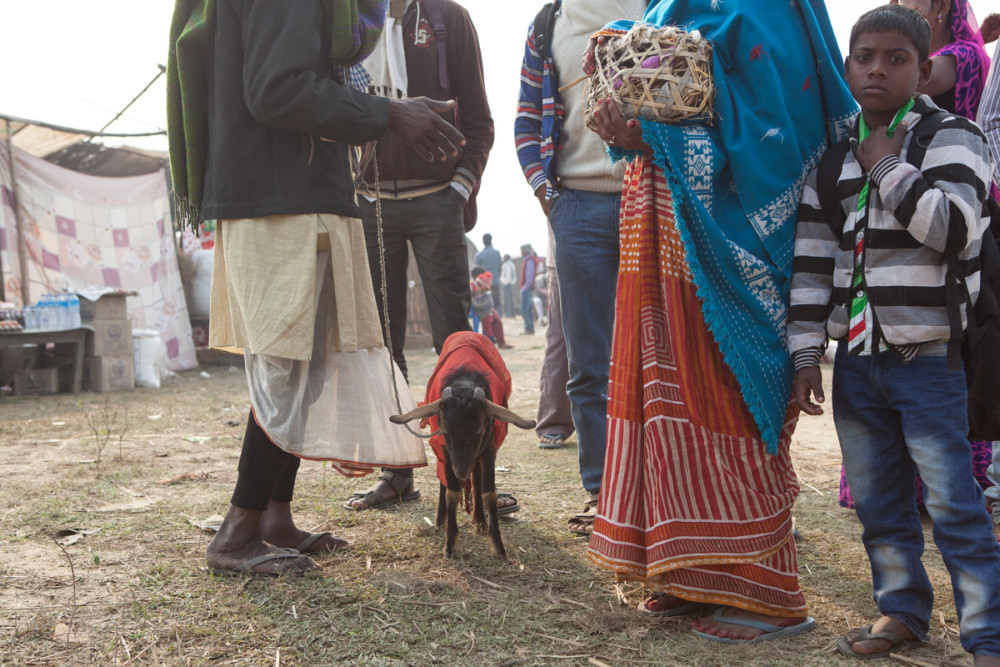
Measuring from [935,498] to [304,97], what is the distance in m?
2.31

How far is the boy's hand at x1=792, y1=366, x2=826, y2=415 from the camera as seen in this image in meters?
2.32

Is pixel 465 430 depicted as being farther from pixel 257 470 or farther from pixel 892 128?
pixel 892 128

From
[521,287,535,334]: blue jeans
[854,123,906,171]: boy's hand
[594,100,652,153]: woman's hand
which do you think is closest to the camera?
[854,123,906,171]: boy's hand

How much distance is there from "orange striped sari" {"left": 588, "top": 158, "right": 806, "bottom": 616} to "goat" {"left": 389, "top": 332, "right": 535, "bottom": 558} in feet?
1.95

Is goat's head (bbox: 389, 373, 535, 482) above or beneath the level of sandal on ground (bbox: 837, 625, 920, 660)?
above

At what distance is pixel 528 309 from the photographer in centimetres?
2116

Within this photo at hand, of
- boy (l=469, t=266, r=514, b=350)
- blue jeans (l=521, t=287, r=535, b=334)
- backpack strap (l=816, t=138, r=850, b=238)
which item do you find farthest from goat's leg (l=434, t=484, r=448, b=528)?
blue jeans (l=521, t=287, r=535, b=334)

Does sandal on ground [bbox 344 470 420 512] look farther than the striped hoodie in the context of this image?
Yes

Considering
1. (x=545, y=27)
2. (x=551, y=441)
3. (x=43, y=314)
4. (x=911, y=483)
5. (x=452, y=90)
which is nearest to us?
(x=911, y=483)

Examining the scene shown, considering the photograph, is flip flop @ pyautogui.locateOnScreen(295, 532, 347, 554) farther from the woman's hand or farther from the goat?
the woman's hand

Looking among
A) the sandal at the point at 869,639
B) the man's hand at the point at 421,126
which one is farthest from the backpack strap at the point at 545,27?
the sandal at the point at 869,639

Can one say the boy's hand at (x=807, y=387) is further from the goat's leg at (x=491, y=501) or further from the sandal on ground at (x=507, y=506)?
the sandal on ground at (x=507, y=506)

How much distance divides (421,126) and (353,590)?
1693mm

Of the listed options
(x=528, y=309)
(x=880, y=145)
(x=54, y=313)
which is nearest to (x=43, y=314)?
(x=54, y=313)
